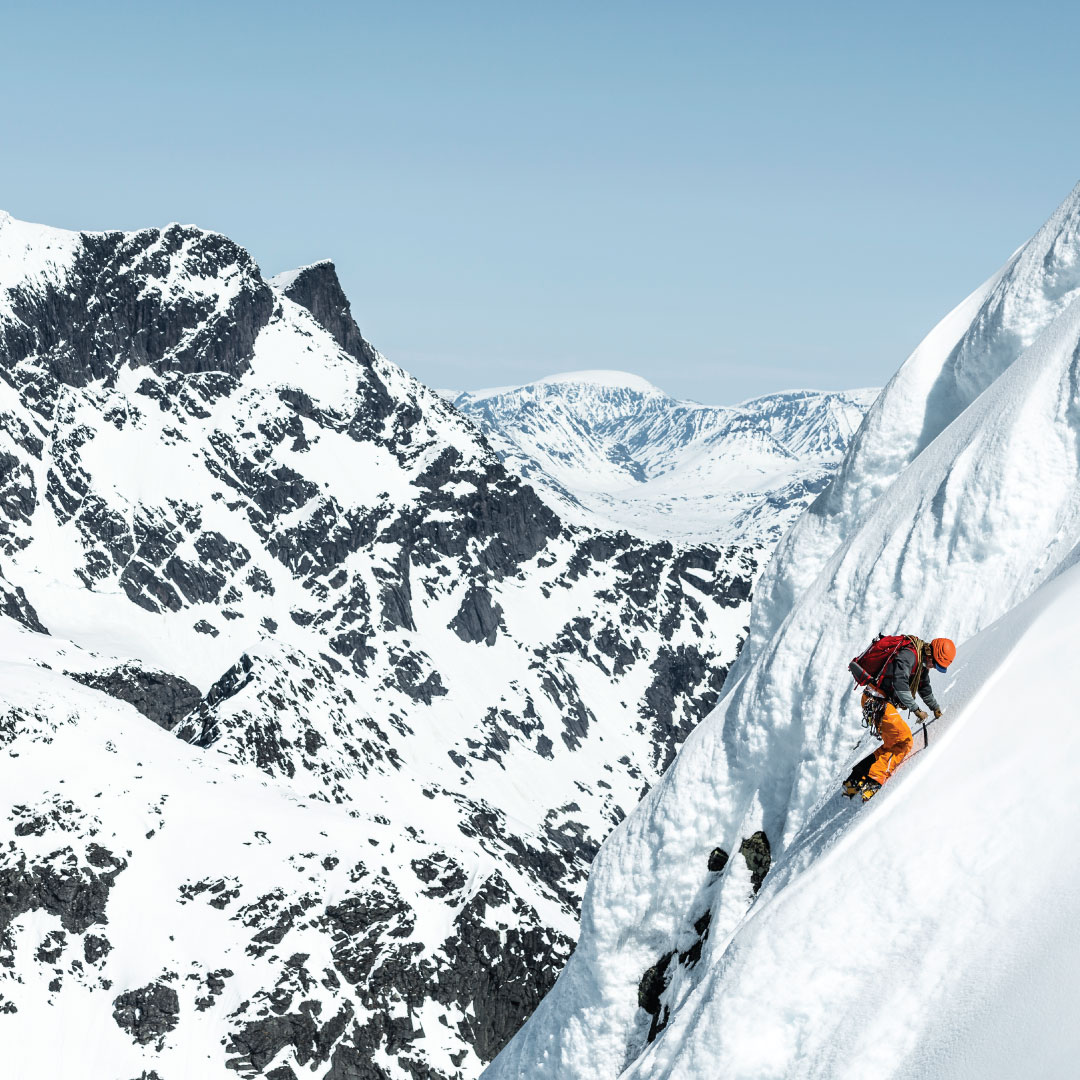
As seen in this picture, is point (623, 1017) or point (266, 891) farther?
point (266, 891)

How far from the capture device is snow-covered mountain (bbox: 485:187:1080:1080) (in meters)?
12.4

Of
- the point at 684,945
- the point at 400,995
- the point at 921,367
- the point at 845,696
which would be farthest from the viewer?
the point at 400,995

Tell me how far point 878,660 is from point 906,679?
1.80 feet

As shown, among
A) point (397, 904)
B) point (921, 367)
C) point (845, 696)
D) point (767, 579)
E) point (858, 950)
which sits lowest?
point (397, 904)

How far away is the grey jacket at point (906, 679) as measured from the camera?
15297 mm

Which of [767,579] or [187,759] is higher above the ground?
[767,579]

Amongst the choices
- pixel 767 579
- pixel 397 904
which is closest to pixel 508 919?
pixel 397 904

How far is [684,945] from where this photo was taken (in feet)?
76.3

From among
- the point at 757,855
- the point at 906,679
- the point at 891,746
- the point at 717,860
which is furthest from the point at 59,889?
the point at 906,679

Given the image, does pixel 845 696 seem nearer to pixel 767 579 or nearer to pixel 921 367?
pixel 767 579

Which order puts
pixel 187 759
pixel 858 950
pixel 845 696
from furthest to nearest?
pixel 187 759 < pixel 845 696 < pixel 858 950

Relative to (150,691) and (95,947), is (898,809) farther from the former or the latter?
(150,691)

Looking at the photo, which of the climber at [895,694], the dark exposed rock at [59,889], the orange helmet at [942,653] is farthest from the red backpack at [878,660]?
the dark exposed rock at [59,889]

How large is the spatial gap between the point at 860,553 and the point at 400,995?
7416cm
